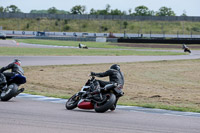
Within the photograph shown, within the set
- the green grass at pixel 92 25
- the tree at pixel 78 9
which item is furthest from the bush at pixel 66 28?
the tree at pixel 78 9

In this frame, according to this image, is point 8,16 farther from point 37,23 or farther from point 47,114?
point 47,114

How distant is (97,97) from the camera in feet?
36.2

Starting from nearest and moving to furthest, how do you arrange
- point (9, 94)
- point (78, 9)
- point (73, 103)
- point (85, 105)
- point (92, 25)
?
point (85, 105)
point (73, 103)
point (9, 94)
point (92, 25)
point (78, 9)

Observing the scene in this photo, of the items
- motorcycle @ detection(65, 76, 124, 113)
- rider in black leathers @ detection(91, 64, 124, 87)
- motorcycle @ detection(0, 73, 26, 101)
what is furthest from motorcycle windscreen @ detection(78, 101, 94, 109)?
motorcycle @ detection(0, 73, 26, 101)

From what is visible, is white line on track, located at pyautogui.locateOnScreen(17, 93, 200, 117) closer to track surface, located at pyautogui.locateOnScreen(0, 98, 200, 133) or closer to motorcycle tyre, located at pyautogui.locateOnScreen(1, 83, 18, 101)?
track surface, located at pyautogui.locateOnScreen(0, 98, 200, 133)

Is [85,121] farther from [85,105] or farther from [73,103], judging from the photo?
[73,103]

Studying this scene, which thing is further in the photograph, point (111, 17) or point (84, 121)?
point (111, 17)

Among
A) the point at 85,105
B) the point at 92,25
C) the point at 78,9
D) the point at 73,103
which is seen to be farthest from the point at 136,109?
the point at 78,9

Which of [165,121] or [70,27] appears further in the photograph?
[70,27]

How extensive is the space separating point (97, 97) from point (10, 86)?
3.00m

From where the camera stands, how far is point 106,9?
198 meters

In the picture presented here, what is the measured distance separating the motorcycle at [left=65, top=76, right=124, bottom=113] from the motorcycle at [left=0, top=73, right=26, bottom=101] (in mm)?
2034

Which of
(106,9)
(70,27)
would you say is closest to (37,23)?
(70,27)

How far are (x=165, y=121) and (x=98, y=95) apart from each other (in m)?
2.13
